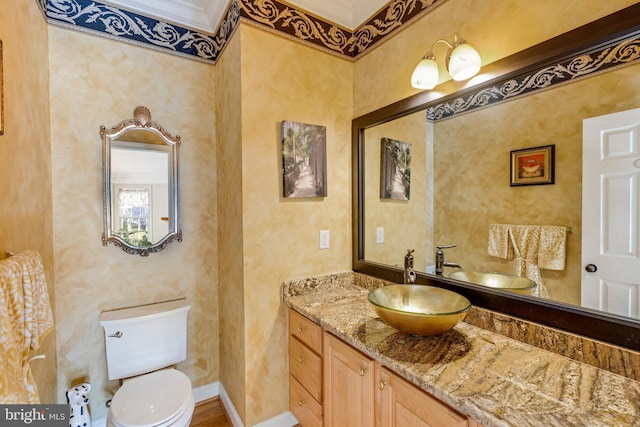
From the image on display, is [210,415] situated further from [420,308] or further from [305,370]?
[420,308]

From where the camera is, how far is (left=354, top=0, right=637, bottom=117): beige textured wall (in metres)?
1.02

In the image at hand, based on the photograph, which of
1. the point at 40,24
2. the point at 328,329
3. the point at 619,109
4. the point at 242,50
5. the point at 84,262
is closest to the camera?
the point at 619,109

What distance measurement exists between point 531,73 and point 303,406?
198 centimetres

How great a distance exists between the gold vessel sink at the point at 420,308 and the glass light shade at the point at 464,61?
101cm

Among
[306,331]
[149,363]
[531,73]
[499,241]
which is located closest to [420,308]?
[499,241]

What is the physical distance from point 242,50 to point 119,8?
2.93 feet

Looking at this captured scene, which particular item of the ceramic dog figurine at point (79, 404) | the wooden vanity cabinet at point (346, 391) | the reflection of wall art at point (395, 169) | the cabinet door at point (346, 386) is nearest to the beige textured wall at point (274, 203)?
the wooden vanity cabinet at point (346, 391)

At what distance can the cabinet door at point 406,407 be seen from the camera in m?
0.85

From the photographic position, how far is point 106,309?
173 centimetres

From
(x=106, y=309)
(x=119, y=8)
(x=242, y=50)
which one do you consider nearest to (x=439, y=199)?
(x=242, y=50)

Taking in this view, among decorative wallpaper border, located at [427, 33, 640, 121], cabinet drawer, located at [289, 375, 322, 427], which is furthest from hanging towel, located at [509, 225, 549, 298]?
cabinet drawer, located at [289, 375, 322, 427]

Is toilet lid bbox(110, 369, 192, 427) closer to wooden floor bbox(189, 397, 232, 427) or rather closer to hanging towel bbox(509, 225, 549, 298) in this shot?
wooden floor bbox(189, 397, 232, 427)

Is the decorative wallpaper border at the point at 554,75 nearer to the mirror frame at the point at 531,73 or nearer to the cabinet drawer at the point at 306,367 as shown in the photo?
the mirror frame at the point at 531,73

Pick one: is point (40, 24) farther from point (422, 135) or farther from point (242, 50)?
point (422, 135)
